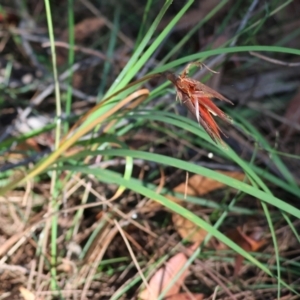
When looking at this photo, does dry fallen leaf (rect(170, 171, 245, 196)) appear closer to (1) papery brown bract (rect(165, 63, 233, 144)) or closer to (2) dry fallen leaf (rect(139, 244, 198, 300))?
(2) dry fallen leaf (rect(139, 244, 198, 300))

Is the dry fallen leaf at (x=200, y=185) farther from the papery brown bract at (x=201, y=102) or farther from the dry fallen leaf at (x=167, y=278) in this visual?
the papery brown bract at (x=201, y=102)

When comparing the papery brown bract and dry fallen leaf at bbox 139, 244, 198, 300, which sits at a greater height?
the papery brown bract

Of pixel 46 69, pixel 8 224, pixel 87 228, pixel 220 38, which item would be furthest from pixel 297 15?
pixel 8 224

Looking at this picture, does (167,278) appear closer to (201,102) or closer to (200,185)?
(200,185)

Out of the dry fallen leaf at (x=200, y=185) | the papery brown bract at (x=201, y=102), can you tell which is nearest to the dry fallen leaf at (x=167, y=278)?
the dry fallen leaf at (x=200, y=185)

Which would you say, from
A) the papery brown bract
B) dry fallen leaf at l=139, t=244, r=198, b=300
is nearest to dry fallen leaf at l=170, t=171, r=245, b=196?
dry fallen leaf at l=139, t=244, r=198, b=300

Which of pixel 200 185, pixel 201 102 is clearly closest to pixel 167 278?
pixel 200 185

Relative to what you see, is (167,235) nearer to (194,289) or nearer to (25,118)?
(194,289)

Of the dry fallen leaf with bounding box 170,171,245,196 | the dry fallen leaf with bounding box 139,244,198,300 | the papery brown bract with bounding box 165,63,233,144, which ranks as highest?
the papery brown bract with bounding box 165,63,233,144

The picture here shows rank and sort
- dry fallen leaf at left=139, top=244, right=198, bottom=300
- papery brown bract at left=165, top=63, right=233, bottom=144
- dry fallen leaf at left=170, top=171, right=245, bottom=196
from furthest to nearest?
dry fallen leaf at left=170, top=171, right=245, bottom=196
dry fallen leaf at left=139, top=244, right=198, bottom=300
papery brown bract at left=165, top=63, right=233, bottom=144

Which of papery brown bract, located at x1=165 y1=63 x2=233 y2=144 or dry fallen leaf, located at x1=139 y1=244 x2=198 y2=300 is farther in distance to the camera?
dry fallen leaf, located at x1=139 y1=244 x2=198 y2=300

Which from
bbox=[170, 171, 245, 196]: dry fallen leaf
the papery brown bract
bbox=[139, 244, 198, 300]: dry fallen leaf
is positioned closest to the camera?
the papery brown bract

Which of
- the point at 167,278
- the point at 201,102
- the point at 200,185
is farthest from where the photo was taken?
the point at 200,185
